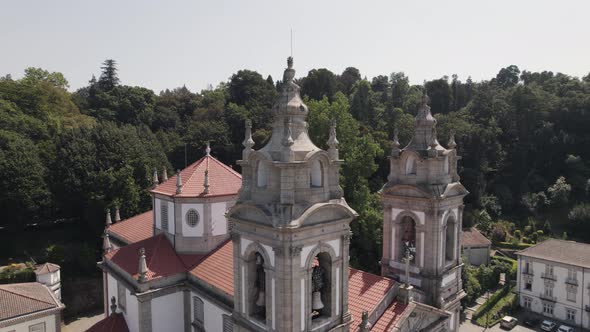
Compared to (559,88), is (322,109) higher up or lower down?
lower down

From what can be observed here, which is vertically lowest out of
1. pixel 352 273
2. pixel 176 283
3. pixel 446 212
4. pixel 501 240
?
pixel 501 240

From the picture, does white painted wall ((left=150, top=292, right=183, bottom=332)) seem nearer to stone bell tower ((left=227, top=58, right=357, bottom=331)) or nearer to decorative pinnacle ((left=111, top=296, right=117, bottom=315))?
decorative pinnacle ((left=111, top=296, right=117, bottom=315))

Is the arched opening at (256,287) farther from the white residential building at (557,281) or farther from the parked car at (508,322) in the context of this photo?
the white residential building at (557,281)

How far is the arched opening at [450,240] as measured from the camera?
49.6 feet

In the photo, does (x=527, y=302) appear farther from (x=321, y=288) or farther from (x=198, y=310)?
(x=321, y=288)

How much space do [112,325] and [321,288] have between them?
1033 cm

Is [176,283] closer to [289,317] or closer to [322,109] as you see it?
[289,317]

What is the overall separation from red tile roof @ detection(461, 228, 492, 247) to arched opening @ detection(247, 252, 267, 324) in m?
33.2

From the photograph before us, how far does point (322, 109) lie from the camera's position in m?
34.0

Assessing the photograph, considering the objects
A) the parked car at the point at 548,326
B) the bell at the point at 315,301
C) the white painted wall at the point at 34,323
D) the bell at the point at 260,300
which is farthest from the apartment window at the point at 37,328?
the parked car at the point at 548,326

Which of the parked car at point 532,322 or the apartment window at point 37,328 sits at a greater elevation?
the apartment window at point 37,328

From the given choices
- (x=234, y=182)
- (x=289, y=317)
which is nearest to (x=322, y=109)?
(x=234, y=182)

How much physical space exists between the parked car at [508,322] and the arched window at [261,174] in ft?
91.3

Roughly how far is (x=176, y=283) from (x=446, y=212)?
1088cm
